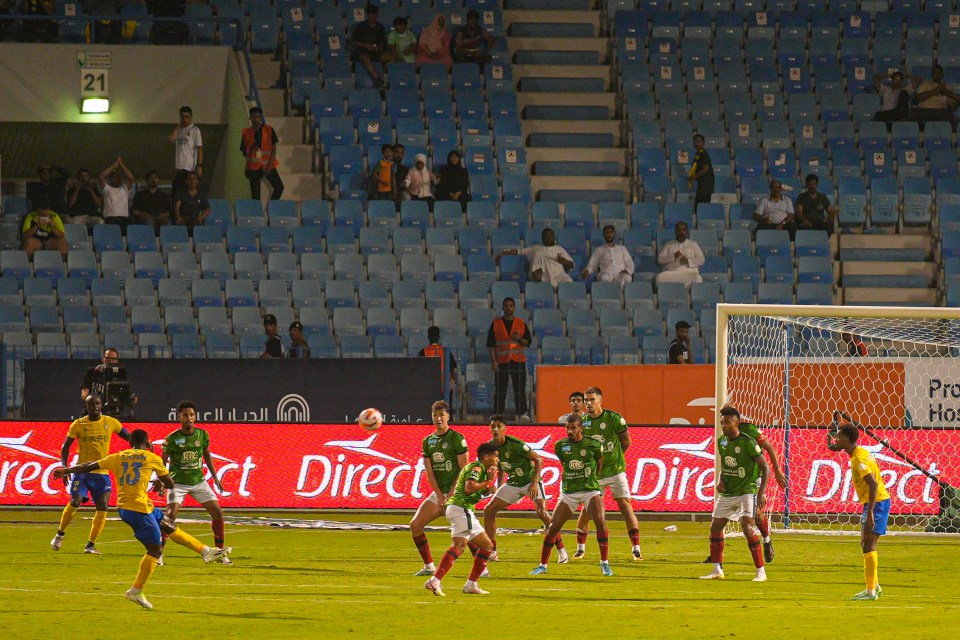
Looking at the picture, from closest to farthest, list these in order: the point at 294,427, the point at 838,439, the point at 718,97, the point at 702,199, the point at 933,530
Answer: the point at 838,439, the point at 933,530, the point at 294,427, the point at 702,199, the point at 718,97

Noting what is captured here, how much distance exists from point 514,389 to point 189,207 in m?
8.07

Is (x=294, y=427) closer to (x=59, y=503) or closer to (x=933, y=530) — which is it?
(x=59, y=503)

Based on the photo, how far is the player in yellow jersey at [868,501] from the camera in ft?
43.8

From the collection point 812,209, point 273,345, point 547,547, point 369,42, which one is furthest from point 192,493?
point 369,42

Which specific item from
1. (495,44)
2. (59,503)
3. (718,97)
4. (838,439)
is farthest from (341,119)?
(838,439)

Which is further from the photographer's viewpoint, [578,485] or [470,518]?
[578,485]

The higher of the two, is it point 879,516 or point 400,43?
point 400,43

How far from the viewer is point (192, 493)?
17.6 meters

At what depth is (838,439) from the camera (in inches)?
529

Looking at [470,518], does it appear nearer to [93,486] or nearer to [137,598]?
[137,598]

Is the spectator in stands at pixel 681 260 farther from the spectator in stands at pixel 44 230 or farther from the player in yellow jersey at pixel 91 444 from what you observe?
the player in yellow jersey at pixel 91 444

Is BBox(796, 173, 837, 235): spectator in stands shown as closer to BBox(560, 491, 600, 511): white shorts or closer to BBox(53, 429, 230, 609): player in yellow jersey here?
BBox(560, 491, 600, 511): white shorts

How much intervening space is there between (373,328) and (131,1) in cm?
1136

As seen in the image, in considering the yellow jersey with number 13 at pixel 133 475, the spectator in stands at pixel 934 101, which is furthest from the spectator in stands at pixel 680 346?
the yellow jersey with number 13 at pixel 133 475
